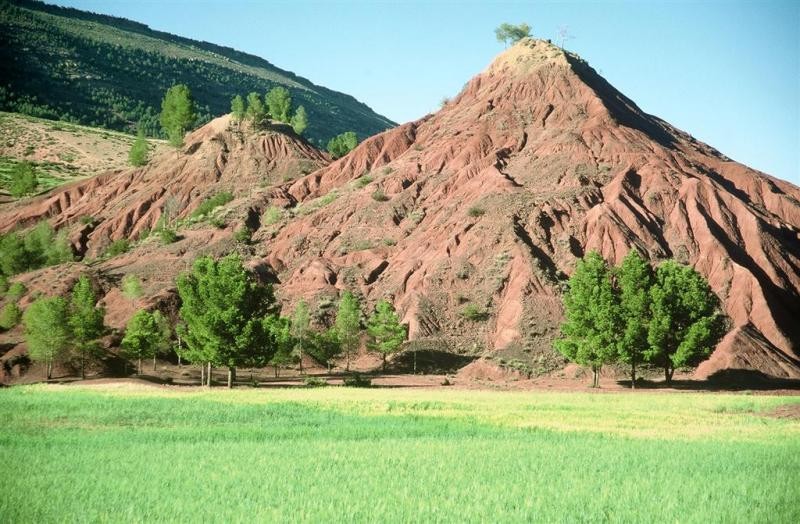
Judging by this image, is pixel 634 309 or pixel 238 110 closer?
pixel 634 309

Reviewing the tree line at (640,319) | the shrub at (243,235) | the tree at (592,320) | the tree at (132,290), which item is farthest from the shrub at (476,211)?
the tree at (132,290)

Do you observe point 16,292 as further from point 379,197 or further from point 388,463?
point 388,463

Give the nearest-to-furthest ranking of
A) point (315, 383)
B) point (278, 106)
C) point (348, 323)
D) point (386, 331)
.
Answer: point (315, 383)
point (386, 331)
point (348, 323)
point (278, 106)

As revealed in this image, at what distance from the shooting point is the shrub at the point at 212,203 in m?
113

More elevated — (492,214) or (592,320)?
(492,214)

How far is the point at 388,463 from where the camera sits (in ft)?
68.9

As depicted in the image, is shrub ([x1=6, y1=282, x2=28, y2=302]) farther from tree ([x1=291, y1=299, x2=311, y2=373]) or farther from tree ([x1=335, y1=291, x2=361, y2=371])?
tree ([x1=335, y1=291, x2=361, y2=371])

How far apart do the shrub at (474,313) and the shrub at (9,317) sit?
48.2 m

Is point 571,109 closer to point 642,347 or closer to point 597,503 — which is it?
point 642,347

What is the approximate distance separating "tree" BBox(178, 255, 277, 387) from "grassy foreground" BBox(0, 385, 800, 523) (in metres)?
16.5

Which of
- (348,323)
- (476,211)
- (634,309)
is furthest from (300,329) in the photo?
(634,309)

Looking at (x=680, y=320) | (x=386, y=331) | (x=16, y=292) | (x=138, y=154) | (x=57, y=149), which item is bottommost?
(x=386, y=331)

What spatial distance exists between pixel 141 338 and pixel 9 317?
2015 centimetres

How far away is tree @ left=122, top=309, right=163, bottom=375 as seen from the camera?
2635 inches
